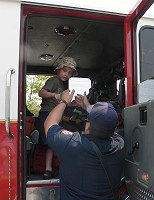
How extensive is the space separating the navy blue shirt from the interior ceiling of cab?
1.46m

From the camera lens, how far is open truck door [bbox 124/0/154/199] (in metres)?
1.83

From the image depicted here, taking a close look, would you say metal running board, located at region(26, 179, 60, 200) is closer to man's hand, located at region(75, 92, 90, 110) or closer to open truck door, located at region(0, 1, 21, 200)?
open truck door, located at region(0, 1, 21, 200)

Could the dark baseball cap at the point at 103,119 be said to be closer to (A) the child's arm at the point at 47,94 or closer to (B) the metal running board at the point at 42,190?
(B) the metal running board at the point at 42,190

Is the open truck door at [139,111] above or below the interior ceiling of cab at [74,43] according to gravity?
below

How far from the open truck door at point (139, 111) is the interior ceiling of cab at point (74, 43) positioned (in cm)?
64

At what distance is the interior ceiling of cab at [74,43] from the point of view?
340 cm

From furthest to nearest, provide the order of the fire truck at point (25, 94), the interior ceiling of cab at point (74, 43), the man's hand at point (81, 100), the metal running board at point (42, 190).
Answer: the interior ceiling of cab at point (74, 43) < the man's hand at point (81, 100) < the metal running board at point (42, 190) < the fire truck at point (25, 94)

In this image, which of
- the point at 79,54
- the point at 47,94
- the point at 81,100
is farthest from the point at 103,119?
the point at 79,54

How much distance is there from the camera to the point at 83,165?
6.59 feet

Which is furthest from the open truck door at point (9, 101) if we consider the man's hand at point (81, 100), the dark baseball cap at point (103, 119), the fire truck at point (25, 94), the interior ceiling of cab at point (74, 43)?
the man's hand at point (81, 100)

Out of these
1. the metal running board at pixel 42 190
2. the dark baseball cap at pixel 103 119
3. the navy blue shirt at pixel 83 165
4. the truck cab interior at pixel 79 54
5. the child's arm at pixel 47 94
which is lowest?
the metal running board at pixel 42 190

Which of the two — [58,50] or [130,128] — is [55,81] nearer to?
[58,50]

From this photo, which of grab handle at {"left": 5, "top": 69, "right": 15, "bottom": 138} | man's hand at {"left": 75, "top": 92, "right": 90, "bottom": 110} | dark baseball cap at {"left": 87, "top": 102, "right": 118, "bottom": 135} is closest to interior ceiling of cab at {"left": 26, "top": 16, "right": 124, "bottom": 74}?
man's hand at {"left": 75, "top": 92, "right": 90, "bottom": 110}

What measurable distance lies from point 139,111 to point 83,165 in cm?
51
